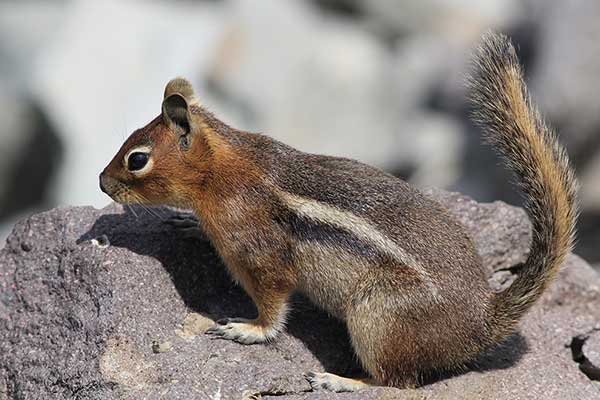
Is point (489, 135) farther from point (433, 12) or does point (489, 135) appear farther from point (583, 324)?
point (433, 12)

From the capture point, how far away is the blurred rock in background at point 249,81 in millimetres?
15477

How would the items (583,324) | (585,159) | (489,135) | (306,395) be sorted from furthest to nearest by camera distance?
1. (585,159)
2. (583,324)
3. (489,135)
4. (306,395)

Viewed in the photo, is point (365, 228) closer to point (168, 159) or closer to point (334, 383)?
point (334, 383)

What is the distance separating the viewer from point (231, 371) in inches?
243

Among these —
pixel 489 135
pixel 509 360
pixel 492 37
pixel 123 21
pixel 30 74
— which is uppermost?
pixel 492 37

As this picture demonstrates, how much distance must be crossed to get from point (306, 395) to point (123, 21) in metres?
12.2

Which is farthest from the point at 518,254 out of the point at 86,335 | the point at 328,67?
the point at 328,67

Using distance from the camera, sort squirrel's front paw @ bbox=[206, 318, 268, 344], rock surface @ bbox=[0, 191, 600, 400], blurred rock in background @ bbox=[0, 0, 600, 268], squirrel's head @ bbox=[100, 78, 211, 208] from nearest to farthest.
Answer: rock surface @ bbox=[0, 191, 600, 400]
squirrel's front paw @ bbox=[206, 318, 268, 344]
squirrel's head @ bbox=[100, 78, 211, 208]
blurred rock in background @ bbox=[0, 0, 600, 268]

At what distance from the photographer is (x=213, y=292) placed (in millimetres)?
6840

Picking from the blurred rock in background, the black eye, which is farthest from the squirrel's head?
the blurred rock in background

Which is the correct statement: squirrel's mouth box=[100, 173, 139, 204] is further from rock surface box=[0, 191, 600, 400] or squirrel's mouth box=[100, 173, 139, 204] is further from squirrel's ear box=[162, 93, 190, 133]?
squirrel's ear box=[162, 93, 190, 133]

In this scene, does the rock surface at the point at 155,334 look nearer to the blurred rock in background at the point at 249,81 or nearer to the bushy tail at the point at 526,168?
the bushy tail at the point at 526,168

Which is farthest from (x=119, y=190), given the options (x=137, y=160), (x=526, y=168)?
(x=526, y=168)

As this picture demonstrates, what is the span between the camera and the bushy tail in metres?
6.38
